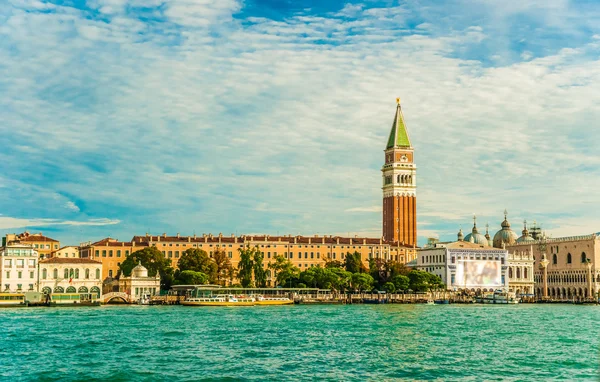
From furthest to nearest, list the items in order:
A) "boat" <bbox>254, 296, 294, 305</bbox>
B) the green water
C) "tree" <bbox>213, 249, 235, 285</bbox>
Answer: "tree" <bbox>213, 249, 235, 285</bbox> < "boat" <bbox>254, 296, 294, 305</bbox> < the green water

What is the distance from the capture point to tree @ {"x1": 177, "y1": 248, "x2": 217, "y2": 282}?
87.1m

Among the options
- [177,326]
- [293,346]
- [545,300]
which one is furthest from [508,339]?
[545,300]

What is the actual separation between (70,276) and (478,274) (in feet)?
163

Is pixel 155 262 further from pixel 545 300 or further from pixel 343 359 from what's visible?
pixel 343 359

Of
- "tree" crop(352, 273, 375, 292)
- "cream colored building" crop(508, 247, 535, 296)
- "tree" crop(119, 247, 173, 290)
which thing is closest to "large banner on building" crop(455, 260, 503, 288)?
"cream colored building" crop(508, 247, 535, 296)

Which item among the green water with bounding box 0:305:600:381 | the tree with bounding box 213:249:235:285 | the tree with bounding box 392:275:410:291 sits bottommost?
the green water with bounding box 0:305:600:381

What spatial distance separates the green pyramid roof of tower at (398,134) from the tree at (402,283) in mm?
33768

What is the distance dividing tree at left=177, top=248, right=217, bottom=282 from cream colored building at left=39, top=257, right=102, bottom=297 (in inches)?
407

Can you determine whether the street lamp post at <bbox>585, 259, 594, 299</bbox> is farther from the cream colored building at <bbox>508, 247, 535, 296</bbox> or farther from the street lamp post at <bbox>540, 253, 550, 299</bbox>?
the cream colored building at <bbox>508, 247, 535, 296</bbox>

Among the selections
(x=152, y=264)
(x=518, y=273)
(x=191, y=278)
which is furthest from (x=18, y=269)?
(x=518, y=273)

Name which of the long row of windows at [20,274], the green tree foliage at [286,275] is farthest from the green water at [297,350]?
the green tree foliage at [286,275]

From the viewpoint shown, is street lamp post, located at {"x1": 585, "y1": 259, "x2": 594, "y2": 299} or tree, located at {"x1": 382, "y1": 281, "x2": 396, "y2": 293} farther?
street lamp post, located at {"x1": 585, "y1": 259, "x2": 594, "y2": 299}

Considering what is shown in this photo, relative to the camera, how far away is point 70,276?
79.2 meters

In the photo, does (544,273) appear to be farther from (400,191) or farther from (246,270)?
(246,270)
